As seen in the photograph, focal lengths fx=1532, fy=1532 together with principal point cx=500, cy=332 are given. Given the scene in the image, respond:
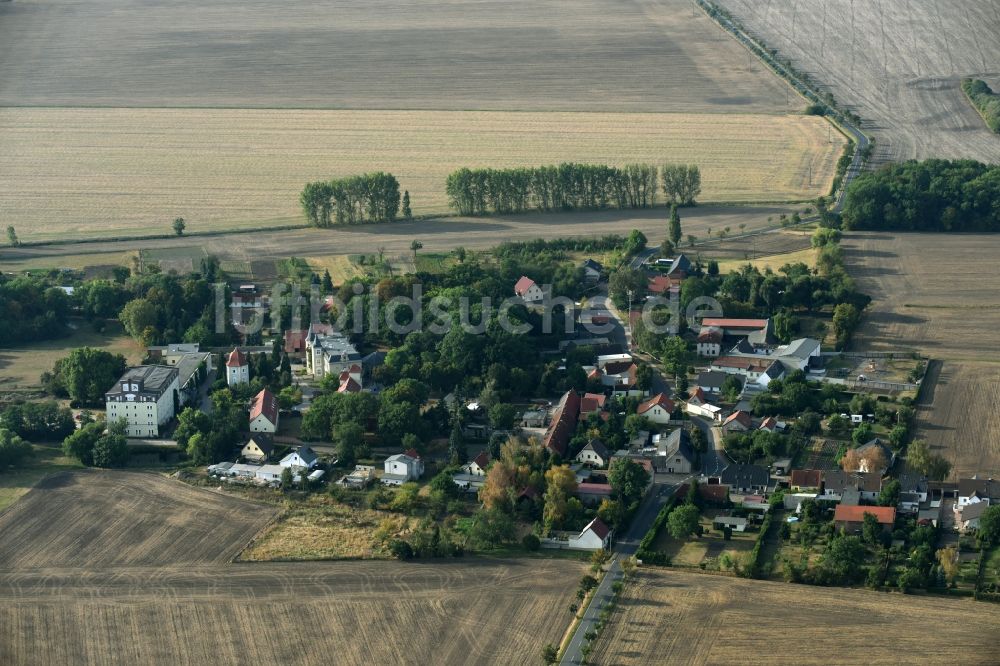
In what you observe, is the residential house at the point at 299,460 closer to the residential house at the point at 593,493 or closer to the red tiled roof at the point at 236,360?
the red tiled roof at the point at 236,360

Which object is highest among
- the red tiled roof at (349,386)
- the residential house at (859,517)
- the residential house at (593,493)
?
the red tiled roof at (349,386)

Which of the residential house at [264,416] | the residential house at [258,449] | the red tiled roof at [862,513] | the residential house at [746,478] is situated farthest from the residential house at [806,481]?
the residential house at [264,416]

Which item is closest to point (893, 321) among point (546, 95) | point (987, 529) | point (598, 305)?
point (598, 305)

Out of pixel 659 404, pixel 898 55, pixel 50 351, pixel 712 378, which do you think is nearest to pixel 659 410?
pixel 659 404

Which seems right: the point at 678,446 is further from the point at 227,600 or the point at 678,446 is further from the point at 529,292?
the point at 529,292

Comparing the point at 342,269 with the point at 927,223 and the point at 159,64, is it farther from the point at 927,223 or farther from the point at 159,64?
the point at 159,64

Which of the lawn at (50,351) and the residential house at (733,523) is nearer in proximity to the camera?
the residential house at (733,523)
